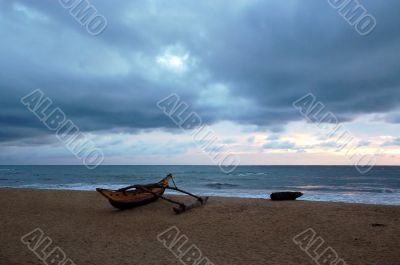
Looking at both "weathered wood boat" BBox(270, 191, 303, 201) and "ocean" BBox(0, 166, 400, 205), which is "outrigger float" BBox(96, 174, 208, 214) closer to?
"weathered wood boat" BBox(270, 191, 303, 201)

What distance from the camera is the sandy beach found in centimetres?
732

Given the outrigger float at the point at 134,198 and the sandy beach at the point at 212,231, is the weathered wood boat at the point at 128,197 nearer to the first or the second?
the outrigger float at the point at 134,198

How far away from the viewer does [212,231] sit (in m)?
9.79

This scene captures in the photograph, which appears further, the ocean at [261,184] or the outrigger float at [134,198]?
the ocean at [261,184]

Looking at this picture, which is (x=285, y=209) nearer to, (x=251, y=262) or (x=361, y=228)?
(x=361, y=228)

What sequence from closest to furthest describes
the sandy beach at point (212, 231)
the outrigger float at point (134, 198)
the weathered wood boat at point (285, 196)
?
the sandy beach at point (212, 231)
the outrigger float at point (134, 198)
the weathered wood boat at point (285, 196)

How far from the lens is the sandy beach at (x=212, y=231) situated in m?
7.32

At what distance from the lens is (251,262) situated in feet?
22.8

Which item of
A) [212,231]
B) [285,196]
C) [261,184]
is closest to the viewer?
[212,231]

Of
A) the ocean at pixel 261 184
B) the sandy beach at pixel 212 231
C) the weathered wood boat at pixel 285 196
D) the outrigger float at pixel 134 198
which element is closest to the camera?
the sandy beach at pixel 212 231

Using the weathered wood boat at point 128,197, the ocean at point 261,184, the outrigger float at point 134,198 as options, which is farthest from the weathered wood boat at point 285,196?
the weathered wood boat at point 128,197

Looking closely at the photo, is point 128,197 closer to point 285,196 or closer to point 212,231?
point 212,231

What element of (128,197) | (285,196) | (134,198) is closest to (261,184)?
(285,196)

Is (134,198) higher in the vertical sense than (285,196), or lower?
lower
